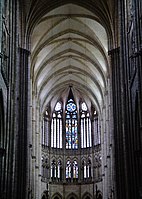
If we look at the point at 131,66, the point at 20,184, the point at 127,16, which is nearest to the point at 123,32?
the point at 127,16

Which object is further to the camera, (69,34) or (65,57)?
(65,57)

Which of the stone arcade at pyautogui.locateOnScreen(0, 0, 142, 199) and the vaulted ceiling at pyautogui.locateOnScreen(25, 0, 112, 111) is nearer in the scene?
the stone arcade at pyautogui.locateOnScreen(0, 0, 142, 199)

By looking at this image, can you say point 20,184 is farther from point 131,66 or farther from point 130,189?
point 131,66

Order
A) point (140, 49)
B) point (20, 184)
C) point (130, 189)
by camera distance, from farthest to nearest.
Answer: point (20, 184) < point (130, 189) < point (140, 49)

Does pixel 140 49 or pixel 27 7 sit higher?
pixel 27 7

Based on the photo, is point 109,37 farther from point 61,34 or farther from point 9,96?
point 9,96

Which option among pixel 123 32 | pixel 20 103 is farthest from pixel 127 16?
pixel 20 103

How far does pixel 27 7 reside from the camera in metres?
36.5

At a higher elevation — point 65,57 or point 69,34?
point 69,34

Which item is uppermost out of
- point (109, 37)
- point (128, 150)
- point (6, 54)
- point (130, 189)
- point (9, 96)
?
point (109, 37)

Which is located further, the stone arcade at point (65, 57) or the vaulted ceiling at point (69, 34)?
the vaulted ceiling at point (69, 34)

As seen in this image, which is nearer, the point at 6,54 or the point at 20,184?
the point at 6,54

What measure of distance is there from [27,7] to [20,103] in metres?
8.00

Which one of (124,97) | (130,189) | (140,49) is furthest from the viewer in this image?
(124,97)
